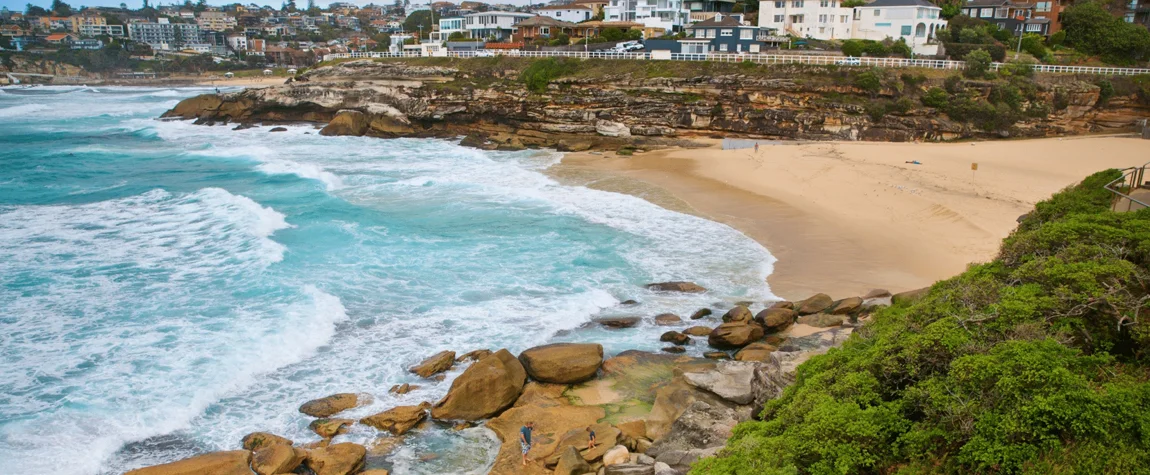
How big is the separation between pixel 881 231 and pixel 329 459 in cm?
1909

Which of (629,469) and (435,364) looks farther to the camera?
(435,364)

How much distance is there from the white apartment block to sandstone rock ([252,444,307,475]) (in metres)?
48.5

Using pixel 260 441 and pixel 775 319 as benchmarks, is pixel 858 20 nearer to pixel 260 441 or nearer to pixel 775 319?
pixel 775 319

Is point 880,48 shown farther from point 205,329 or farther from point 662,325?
point 205,329

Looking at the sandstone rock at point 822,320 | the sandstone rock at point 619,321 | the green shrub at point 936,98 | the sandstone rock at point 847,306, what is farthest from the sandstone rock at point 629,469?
the green shrub at point 936,98

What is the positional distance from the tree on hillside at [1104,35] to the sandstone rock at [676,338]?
45629 mm

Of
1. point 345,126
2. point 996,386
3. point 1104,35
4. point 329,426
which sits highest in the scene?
point 1104,35

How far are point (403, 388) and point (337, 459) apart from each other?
2.55 metres

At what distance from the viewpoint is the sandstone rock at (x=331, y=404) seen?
43.8 feet

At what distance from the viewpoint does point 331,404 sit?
44.4ft

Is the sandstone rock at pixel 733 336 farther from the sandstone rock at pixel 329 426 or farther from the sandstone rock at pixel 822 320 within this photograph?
the sandstone rock at pixel 329 426

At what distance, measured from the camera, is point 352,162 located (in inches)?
1544

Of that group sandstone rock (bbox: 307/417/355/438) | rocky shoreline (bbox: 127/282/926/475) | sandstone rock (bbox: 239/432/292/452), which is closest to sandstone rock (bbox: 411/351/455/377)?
rocky shoreline (bbox: 127/282/926/475)

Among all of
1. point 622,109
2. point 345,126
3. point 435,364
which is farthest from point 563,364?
point 345,126
